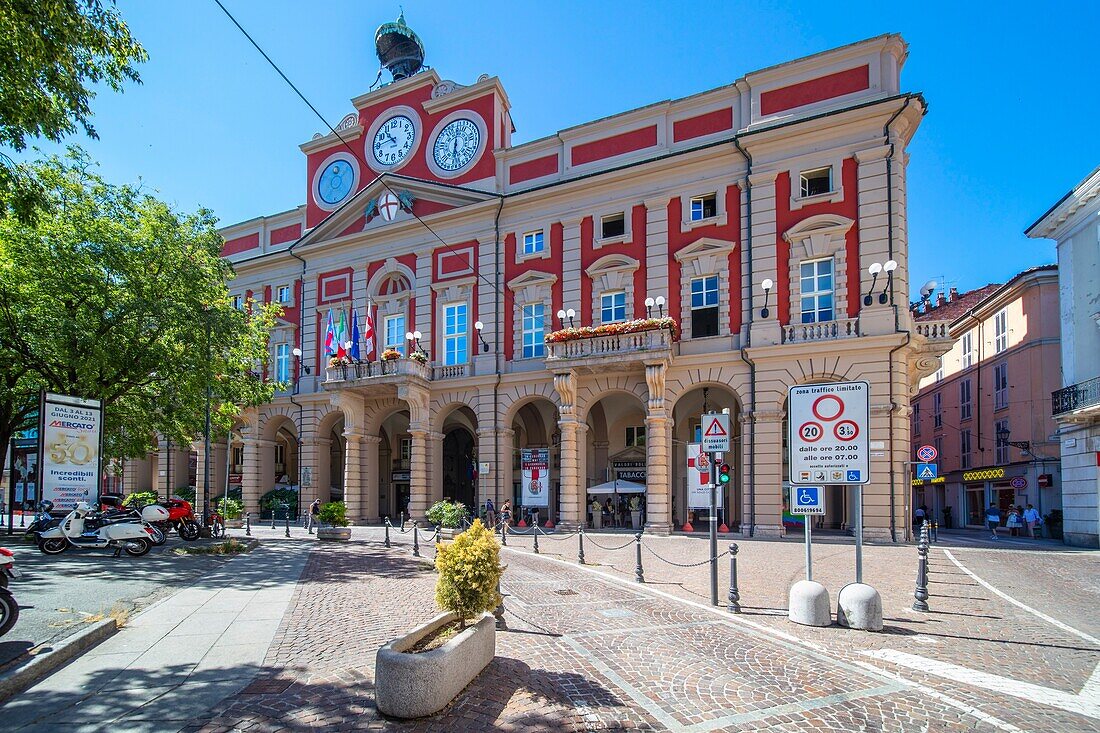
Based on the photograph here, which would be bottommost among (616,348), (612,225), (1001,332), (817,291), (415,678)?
(415,678)

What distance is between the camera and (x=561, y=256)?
28062mm

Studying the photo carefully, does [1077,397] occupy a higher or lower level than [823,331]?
lower

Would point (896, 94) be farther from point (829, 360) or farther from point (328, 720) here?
point (328, 720)

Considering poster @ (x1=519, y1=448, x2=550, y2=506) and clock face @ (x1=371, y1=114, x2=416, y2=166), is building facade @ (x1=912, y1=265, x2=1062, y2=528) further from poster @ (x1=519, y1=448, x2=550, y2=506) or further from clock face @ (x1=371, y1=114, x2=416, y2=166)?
clock face @ (x1=371, y1=114, x2=416, y2=166)

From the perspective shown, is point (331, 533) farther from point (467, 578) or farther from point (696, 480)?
point (467, 578)

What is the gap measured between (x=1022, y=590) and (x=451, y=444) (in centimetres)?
2771

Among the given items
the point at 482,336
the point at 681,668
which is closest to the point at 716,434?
the point at 681,668

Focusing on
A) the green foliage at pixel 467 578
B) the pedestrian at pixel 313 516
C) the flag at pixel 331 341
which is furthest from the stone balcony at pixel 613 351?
the green foliage at pixel 467 578

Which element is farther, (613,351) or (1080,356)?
(613,351)

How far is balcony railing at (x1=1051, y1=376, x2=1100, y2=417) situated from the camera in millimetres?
22578

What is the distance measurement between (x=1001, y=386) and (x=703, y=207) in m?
21.8

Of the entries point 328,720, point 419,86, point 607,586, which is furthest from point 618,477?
point 328,720

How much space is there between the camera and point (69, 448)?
515 inches

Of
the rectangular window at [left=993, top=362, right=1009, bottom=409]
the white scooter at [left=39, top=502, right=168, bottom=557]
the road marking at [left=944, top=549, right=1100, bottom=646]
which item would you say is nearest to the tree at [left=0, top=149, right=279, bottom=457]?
the white scooter at [left=39, top=502, right=168, bottom=557]
